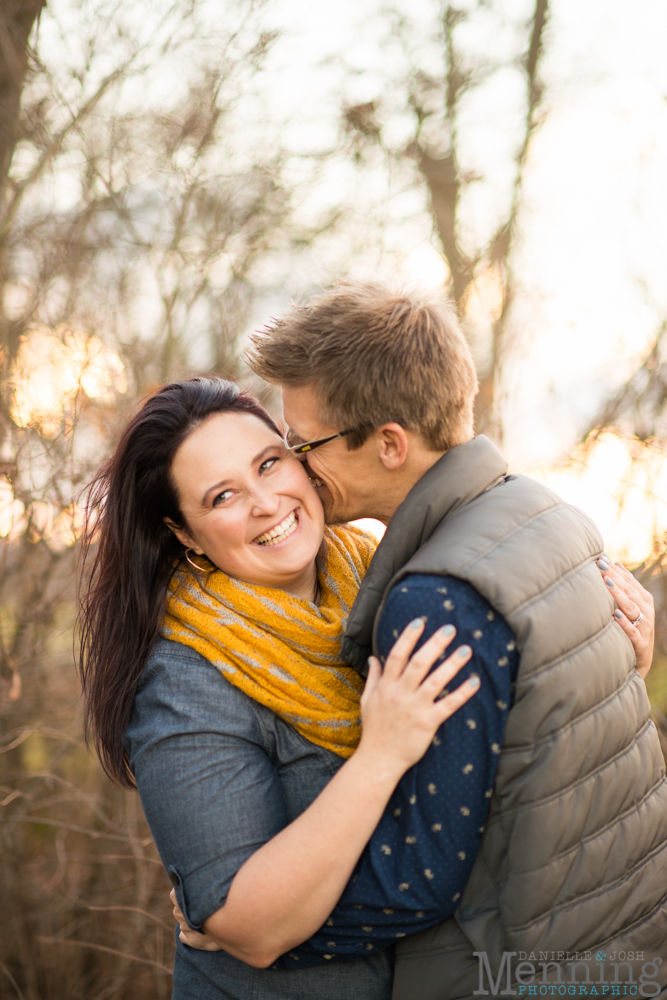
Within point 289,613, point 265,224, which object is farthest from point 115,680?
point 265,224

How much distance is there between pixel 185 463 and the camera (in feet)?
6.40

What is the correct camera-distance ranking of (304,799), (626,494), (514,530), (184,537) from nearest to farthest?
1. (514,530)
2. (304,799)
3. (184,537)
4. (626,494)

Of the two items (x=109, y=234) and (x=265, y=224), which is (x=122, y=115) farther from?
(x=265, y=224)

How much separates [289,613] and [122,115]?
3.21 meters

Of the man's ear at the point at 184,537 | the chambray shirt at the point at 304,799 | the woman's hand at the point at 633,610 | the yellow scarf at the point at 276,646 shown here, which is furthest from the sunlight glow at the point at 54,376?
the woman's hand at the point at 633,610

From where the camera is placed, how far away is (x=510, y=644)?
1.38 m

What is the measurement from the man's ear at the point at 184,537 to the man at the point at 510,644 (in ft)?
1.65

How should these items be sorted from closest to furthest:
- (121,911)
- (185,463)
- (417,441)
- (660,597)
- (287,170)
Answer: (417,441), (185,463), (660,597), (121,911), (287,170)

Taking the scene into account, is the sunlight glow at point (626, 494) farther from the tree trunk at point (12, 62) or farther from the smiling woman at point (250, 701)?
the tree trunk at point (12, 62)

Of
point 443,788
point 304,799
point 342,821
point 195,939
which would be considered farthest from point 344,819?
point 195,939

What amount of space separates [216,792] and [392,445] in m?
0.92

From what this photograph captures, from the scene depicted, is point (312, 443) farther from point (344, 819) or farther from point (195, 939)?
point (195, 939)

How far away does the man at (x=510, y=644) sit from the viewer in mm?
1386

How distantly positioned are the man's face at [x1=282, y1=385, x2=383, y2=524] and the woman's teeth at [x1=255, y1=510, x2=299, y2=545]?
5.8 inches
